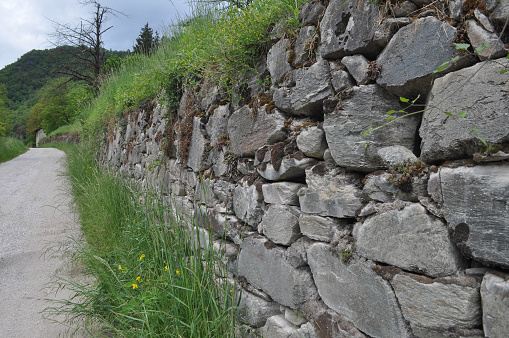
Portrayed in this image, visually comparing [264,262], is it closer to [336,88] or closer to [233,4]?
[336,88]

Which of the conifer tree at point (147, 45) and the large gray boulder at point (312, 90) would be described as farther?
the conifer tree at point (147, 45)

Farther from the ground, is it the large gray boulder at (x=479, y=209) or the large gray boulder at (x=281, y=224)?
the large gray boulder at (x=479, y=209)

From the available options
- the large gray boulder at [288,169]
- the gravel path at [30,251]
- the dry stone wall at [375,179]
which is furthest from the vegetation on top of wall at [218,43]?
the gravel path at [30,251]

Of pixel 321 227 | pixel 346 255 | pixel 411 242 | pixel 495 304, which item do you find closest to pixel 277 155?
pixel 321 227

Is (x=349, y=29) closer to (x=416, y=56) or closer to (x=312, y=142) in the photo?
(x=416, y=56)

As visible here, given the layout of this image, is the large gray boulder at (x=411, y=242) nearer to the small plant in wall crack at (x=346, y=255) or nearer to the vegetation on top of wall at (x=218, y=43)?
the small plant in wall crack at (x=346, y=255)

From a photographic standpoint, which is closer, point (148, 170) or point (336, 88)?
point (336, 88)

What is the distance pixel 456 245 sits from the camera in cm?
124

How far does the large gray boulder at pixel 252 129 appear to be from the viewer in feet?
7.17

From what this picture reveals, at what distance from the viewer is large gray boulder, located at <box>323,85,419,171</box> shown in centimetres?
150

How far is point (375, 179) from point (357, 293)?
56 centimetres

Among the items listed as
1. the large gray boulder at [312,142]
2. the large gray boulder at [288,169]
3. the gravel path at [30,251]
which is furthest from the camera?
the gravel path at [30,251]

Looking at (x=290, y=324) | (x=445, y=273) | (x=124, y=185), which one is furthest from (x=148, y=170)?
(x=445, y=273)

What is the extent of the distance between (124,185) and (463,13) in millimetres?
4270
